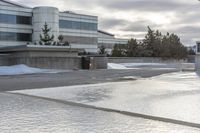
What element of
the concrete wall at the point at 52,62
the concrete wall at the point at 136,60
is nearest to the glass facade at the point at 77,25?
the concrete wall at the point at 136,60

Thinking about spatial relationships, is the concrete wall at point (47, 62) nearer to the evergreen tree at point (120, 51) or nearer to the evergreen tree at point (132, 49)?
the evergreen tree at point (120, 51)

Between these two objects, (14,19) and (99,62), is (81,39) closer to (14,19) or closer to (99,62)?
(14,19)

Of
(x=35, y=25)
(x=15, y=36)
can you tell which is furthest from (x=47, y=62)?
(x=35, y=25)

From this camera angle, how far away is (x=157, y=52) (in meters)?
85.4

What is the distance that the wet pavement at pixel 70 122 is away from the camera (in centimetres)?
865

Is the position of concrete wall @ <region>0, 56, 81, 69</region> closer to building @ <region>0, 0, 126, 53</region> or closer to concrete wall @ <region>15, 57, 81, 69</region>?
concrete wall @ <region>15, 57, 81, 69</region>

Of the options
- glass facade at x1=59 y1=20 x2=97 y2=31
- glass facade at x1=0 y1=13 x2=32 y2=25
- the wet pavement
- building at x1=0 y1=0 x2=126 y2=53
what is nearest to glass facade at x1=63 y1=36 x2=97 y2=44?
building at x1=0 y1=0 x2=126 y2=53

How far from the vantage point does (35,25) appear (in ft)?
299

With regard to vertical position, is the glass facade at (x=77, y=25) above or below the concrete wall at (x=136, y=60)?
above

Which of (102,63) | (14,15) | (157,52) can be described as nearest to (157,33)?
(157,52)

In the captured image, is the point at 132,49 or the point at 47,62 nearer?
the point at 47,62

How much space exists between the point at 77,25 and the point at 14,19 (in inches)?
666

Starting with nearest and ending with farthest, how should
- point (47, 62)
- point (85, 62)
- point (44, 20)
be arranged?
point (47, 62) < point (85, 62) < point (44, 20)

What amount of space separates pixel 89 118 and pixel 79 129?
1.61 meters
